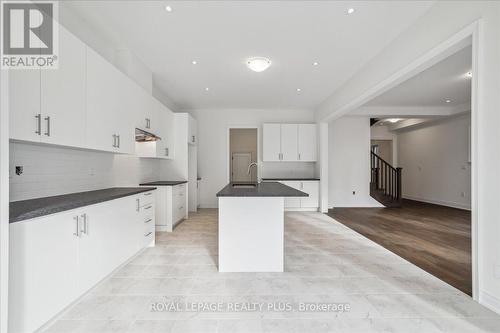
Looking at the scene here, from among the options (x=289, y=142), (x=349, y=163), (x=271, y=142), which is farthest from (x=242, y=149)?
(x=349, y=163)

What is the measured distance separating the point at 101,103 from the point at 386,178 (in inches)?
305

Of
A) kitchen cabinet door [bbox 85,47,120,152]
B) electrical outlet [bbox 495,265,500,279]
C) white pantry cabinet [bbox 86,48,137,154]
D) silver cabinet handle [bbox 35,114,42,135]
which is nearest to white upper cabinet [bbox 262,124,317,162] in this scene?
white pantry cabinet [bbox 86,48,137,154]

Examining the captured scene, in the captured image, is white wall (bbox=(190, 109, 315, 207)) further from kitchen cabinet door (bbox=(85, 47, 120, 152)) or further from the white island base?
the white island base

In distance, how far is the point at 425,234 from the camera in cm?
398

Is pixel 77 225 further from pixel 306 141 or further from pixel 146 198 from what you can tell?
pixel 306 141

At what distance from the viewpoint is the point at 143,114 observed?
3.51m

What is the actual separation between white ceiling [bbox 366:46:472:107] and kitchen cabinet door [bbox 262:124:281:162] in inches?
101

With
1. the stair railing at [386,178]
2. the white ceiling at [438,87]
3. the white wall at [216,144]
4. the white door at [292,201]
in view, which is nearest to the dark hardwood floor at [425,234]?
the stair railing at [386,178]

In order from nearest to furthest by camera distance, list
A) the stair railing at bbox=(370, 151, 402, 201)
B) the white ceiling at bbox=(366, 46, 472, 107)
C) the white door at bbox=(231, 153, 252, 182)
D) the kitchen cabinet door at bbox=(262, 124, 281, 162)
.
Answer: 1. the white ceiling at bbox=(366, 46, 472, 107)
2. the kitchen cabinet door at bbox=(262, 124, 281, 162)
3. the stair railing at bbox=(370, 151, 402, 201)
4. the white door at bbox=(231, 153, 252, 182)

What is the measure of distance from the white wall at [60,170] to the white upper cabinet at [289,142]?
11.9 ft

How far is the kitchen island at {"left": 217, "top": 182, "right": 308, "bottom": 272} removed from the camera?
2.56 meters

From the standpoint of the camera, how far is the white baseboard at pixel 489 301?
179 cm

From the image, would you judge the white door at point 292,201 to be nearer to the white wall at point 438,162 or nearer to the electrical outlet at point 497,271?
the electrical outlet at point 497,271

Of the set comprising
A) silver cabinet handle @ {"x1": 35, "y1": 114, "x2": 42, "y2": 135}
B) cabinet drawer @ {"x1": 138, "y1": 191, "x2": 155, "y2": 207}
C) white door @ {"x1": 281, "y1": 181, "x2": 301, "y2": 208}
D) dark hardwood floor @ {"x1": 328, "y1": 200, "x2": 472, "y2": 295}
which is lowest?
dark hardwood floor @ {"x1": 328, "y1": 200, "x2": 472, "y2": 295}
